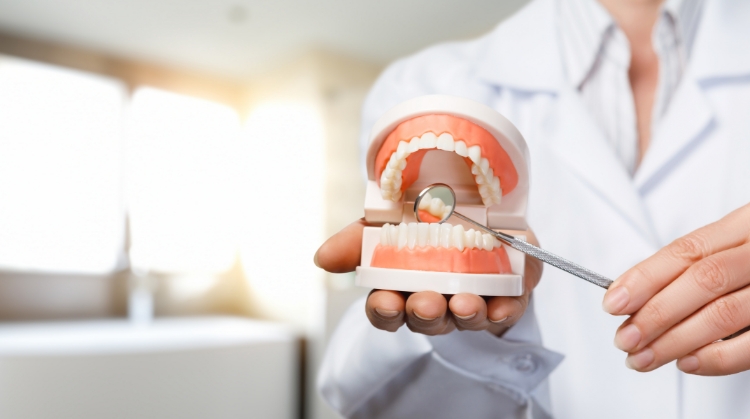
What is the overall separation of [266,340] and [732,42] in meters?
1.49

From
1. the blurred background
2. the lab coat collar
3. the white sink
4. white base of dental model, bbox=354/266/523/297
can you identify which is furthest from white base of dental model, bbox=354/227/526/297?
the blurred background

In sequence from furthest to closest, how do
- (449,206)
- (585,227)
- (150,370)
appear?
(150,370), (585,227), (449,206)

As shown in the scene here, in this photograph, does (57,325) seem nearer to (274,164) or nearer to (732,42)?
(274,164)

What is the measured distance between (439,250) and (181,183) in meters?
1.95

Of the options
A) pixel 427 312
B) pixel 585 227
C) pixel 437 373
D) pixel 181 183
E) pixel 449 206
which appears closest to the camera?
pixel 427 312

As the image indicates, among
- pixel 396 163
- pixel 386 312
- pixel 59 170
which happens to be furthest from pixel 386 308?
pixel 59 170

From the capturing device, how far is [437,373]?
0.55 m

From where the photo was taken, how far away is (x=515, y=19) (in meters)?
0.81

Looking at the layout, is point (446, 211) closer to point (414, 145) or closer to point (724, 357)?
point (414, 145)

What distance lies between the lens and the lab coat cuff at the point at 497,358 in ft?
1.59

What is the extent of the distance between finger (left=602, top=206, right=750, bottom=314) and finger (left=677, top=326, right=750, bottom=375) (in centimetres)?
6

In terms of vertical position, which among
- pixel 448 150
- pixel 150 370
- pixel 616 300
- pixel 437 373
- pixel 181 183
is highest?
pixel 181 183

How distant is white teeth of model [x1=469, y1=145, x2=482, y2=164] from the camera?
14.4 inches

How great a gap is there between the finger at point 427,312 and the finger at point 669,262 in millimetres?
109
